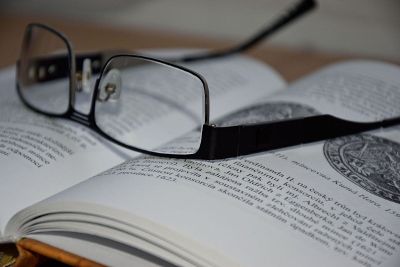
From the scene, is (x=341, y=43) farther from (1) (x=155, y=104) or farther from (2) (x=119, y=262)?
(2) (x=119, y=262)

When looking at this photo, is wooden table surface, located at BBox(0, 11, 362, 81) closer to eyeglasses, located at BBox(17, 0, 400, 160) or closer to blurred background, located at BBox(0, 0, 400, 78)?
blurred background, located at BBox(0, 0, 400, 78)

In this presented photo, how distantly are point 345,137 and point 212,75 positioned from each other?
0.25m

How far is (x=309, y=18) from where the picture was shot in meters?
1.05

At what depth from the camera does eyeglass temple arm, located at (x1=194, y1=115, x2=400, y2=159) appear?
18.8 inches

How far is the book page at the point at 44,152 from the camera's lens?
462 millimetres

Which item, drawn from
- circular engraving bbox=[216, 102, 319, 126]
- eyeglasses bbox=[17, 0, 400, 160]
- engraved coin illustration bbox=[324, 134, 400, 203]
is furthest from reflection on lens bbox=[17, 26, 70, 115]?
engraved coin illustration bbox=[324, 134, 400, 203]

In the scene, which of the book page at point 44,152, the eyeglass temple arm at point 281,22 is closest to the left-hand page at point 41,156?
the book page at point 44,152

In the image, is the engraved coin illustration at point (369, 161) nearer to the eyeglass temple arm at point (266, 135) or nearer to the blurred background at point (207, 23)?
the eyeglass temple arm at point (266, 135)

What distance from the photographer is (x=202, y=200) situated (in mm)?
413

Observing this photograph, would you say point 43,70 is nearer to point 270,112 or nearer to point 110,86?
point 110,86

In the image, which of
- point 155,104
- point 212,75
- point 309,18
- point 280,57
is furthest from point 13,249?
point 309,18

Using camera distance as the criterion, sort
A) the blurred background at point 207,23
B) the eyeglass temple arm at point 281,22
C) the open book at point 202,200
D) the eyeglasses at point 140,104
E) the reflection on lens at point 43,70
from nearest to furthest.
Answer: the open book at point 202,200
the eyeglasses at point 140,104
the reflection on lens at point 43,70
the eyeglass temple arm at point 281,22
the blurred background at point 207,23

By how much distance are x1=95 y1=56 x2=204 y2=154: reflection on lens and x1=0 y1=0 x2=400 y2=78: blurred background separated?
328 millimetres

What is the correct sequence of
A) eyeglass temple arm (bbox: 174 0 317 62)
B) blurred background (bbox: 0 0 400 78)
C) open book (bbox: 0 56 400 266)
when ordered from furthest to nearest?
1. blurred background (bbox: 0 0 400 78)
2. eyeglass temple arm (bbox: 174 0 317 62)
3. open book (bbox: 0 56 400 266)
